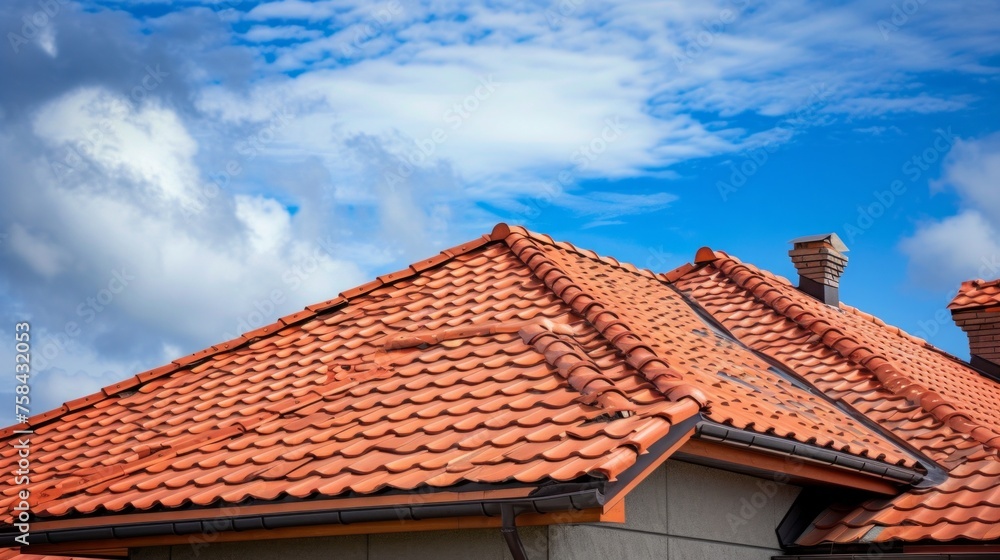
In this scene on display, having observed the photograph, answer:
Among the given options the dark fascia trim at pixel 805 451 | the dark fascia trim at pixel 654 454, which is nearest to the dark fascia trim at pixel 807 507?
the dark fascia trim at pixel 805 451

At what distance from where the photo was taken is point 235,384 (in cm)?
954

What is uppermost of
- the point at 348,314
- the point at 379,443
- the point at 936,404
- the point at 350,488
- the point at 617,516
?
the point at 348,314

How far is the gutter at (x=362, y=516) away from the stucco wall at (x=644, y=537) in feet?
2.03

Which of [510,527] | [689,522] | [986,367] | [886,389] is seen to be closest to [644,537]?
[689,522]

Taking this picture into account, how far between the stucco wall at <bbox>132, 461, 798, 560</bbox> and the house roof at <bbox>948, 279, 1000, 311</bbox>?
1118cm

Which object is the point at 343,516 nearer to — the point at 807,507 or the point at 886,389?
the point at 807,507

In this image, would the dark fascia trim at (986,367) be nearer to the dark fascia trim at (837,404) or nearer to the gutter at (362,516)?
the dark fascia trim at (837,404)

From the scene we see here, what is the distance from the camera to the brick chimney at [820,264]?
1532 cm

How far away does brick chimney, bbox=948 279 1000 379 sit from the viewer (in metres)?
17.7

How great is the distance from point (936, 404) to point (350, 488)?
6897 mm

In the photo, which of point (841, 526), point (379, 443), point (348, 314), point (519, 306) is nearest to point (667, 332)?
point (519, 306)

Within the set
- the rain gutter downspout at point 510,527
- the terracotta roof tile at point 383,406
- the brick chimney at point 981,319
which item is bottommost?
the rain gutter downspout at point 510,527

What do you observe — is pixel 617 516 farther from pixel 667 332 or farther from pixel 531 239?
pixel 531 239

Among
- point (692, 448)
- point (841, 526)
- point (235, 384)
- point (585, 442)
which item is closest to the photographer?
point (585, 442)
